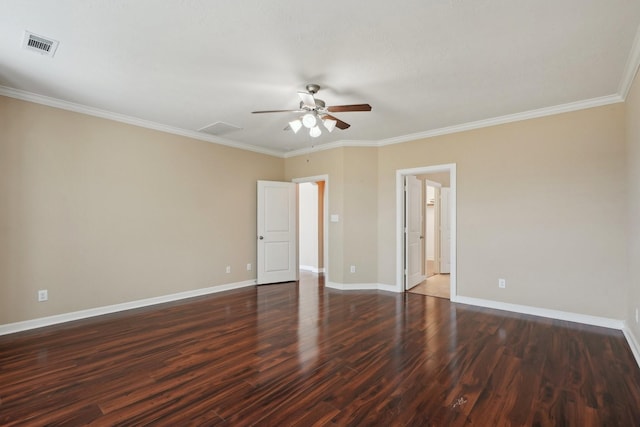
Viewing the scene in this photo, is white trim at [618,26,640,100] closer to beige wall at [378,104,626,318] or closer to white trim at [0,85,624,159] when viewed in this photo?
white trim at [0,85,624,159]

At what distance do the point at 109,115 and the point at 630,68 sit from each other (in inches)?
234

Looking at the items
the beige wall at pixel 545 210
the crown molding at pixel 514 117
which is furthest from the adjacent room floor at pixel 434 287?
the crown molding at pixel 514 117

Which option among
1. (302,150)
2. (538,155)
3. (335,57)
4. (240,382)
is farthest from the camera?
(302,150)

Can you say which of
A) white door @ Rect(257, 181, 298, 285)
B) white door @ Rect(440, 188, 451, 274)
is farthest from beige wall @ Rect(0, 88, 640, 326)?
white door @ Rect(440, 188, 451, 274)

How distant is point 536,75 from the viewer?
308 cm

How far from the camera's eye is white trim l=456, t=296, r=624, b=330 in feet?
11.7

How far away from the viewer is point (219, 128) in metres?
4.84

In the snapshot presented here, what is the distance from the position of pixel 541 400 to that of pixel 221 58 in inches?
147

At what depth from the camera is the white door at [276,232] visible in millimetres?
5961

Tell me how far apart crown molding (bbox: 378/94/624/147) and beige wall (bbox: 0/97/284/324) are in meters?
3.21

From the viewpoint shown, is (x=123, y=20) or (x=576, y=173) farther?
(x=576, y=173)

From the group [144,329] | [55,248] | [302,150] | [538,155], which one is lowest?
[144,329]

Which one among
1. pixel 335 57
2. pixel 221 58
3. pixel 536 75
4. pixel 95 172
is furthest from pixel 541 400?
pixel 95 172

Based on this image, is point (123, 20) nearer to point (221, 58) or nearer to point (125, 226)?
point (221, 58)
